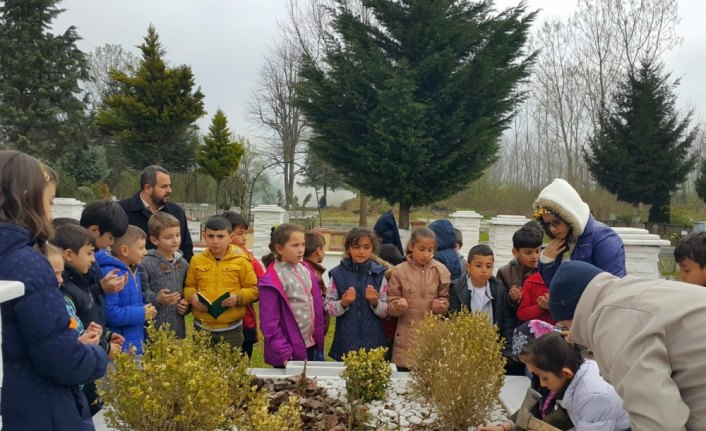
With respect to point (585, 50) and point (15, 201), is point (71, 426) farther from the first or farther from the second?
point (585, 50)

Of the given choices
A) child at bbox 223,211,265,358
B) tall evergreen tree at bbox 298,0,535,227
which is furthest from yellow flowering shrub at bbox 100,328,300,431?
tall evergreen tree at bbox 298,0,535,227

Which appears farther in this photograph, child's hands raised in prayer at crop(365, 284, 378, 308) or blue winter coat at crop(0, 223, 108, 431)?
child's hands raised in prayer at crop(365, 284, 378, 308)

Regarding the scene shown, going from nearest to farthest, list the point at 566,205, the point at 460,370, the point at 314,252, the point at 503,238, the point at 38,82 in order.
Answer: the point at 460,370 → the point at 566,205 → the point at 314,252 → the point at 503,238 → the point at 38,82

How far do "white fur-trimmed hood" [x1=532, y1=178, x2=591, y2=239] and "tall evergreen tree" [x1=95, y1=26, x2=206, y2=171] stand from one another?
69.6 ft

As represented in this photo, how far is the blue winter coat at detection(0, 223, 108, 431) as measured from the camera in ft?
6.12

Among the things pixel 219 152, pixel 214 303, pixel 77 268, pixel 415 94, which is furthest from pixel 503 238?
pixel 219 152

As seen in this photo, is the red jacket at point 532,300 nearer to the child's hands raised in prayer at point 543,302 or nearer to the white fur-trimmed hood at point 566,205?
the child's hands raised in prayer at point 543,302

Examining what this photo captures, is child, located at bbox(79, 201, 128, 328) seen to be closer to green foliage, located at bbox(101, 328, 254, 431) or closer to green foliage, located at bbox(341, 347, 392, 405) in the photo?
green foliage, located at bbox(101, 328, 254, 431)

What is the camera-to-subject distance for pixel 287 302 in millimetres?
4016

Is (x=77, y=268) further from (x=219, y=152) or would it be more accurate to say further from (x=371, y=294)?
(x=219, y=152)

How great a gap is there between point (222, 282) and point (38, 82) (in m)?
24.8

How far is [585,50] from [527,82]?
17954 millimetres

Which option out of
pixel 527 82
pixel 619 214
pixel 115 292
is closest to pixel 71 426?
pixel 115 292

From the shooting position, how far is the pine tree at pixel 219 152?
914 inches
